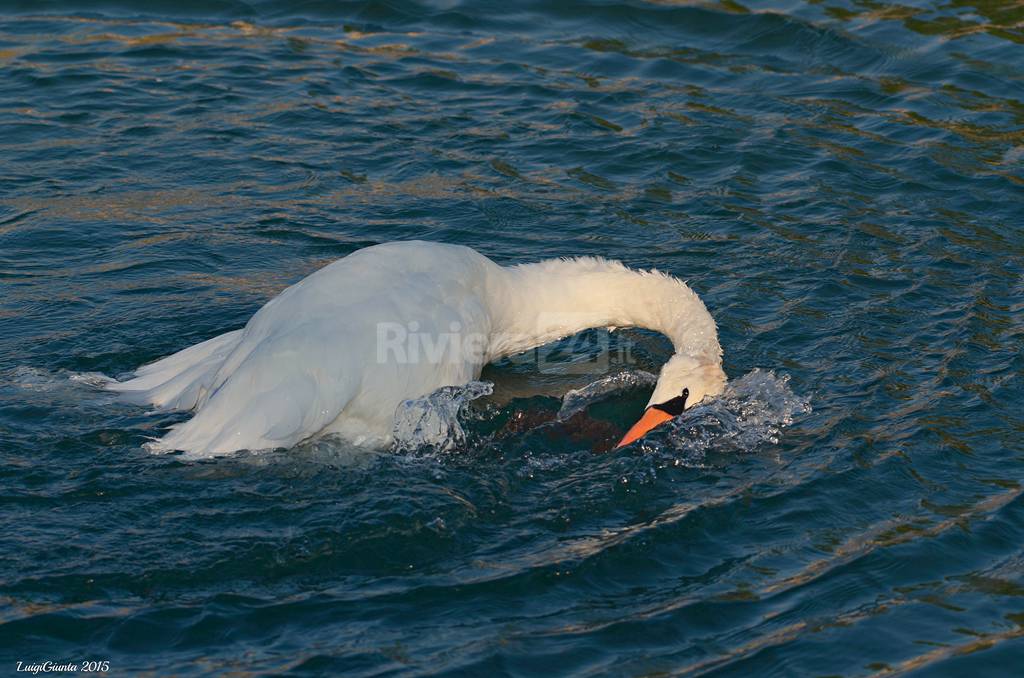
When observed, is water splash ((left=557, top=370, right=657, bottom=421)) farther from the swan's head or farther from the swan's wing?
the swan's wing

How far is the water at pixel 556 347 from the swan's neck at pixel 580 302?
0.34m

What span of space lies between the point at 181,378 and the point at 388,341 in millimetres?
1428

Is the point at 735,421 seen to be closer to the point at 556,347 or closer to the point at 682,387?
the point at 682,387

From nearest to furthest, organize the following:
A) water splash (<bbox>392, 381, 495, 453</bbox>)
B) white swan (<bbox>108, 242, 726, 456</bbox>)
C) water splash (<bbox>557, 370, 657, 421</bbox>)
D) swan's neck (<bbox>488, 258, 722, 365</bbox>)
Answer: white swan (<bbox>108, 242, 726, 456</bbox>)
water splash (<bbox>392, 381, 495, 453</bbox>)
water splash (<bbox>557, 370, 657, 421</bbox>)
swan's neck (<bbox>488, 258, 722, 365</bbox>)

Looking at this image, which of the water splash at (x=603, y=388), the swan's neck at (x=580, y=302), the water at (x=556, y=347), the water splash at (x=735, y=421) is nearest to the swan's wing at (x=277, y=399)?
the water at (x=556, y=347)

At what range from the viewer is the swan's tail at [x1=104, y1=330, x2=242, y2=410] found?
757 centimetres

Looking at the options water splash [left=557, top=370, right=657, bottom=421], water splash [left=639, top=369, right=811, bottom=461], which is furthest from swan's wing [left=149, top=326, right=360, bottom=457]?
water splash [left=639, top=369, right=811, bottom=461]

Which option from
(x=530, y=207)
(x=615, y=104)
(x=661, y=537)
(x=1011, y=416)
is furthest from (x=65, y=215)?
(x=1011, y=416)

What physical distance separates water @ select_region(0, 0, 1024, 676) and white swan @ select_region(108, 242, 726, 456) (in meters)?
0.19

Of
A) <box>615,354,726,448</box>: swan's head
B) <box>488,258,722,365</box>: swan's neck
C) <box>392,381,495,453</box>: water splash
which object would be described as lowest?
<box>392,381,495,453</box>: water splash

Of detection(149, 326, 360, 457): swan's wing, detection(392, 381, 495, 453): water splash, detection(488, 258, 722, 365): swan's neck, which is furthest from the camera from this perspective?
detection(488, 258, 722, 365): swan's neck

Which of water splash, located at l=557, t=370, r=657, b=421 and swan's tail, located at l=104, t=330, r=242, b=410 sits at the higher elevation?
swan's tail, located at l=104, t=330, r=242, b=410

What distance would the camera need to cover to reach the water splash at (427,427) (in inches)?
282

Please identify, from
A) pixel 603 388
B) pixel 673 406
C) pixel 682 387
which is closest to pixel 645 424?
pixel 673 406
